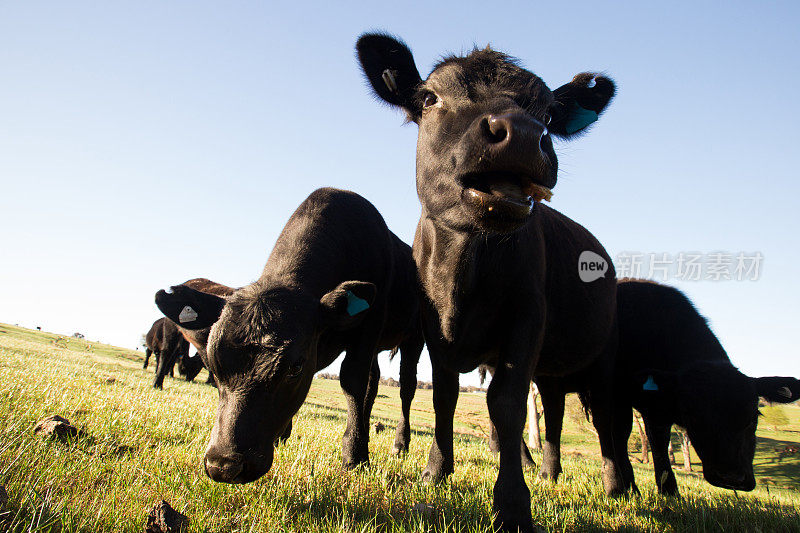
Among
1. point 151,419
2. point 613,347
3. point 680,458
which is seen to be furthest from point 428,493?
point 680,458

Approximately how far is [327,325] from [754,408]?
4.55m

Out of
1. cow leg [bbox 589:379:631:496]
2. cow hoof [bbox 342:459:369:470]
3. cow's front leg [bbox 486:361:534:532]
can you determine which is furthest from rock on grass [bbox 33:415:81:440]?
cow leg [bbox 589:379:631:496]

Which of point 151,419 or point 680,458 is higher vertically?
point 151,419

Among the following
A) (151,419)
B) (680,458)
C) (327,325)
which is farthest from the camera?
(680,458)

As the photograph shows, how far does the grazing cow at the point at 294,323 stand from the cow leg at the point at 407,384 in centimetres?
118

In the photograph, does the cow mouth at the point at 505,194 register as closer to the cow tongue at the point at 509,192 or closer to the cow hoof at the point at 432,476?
the cow tongue at the point at 509,192

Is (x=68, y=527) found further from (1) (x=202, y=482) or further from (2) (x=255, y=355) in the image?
(2) (x=255, y=355)

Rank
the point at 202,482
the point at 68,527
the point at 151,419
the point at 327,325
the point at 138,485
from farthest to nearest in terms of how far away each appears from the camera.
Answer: the point at 151,419 → the point at 327,325 → the point at 202,482 → the point at 138,485 → the point at 68,527

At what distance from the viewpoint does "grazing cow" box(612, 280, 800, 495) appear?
4.67 m

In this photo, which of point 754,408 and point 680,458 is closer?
point 754,408

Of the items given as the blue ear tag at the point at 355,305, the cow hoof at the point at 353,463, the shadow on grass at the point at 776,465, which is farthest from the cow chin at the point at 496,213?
the shadow on grass at the point at 776,465

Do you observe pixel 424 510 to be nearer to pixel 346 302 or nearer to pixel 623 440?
pixel 346 302

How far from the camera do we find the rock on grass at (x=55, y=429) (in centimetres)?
310

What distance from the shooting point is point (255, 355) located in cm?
319
